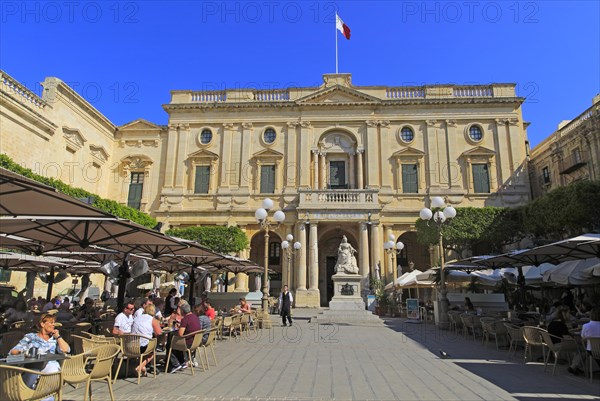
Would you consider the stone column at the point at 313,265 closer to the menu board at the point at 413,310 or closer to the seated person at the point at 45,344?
the menu board at the point at 413,310

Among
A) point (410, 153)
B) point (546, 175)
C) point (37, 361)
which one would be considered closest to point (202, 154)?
point (410, 153)

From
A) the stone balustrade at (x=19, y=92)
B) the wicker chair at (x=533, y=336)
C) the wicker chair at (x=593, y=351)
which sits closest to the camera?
the wicker chair at (x=593, y=351)

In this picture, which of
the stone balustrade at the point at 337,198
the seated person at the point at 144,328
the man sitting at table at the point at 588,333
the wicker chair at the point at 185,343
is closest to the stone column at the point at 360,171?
the stone balustrade at the point at 337,198

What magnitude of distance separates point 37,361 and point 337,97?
1183 inches

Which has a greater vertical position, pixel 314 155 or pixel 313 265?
pixel 314 155

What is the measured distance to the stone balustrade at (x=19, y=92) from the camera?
2131cm

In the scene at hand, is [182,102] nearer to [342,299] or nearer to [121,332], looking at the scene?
[342,299]

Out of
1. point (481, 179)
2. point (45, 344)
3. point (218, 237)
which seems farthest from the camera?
point (481, 179)

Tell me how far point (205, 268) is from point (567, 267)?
14.0m

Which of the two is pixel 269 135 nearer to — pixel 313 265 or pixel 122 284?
pixel 313 265

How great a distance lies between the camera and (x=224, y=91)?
33438 millimetres

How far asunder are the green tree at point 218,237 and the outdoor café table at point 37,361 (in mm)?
22010

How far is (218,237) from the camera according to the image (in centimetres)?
2717

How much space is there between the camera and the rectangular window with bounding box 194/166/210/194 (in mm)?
31984
